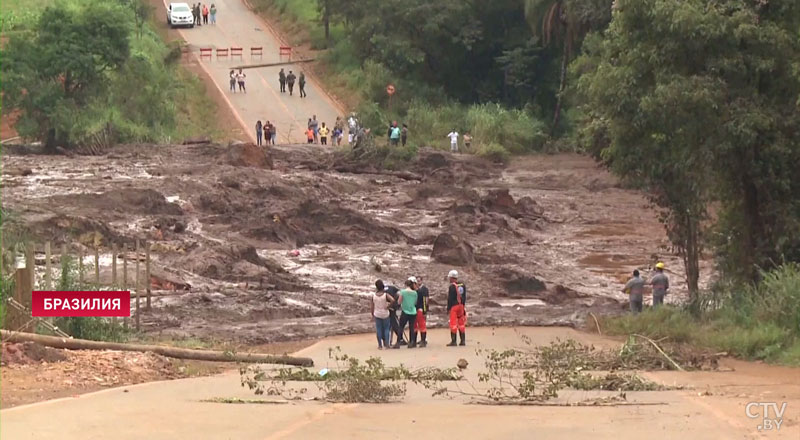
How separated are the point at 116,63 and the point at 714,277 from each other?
40.3m

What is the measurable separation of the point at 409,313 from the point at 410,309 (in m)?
0.08

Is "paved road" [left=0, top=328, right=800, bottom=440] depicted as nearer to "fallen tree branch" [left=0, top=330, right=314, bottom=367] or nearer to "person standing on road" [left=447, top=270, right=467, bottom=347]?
"fallen tree branch" [left=0, top=330, right=314, bottom=367]

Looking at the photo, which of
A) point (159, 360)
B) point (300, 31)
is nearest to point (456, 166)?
point (300, 31)

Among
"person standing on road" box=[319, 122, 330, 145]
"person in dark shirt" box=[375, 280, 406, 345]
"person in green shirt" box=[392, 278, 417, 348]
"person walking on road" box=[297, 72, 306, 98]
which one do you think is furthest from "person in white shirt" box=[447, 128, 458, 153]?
"person in green shirt" box=[392, 278, 417, 348]

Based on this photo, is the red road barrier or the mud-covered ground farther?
the red road barrier

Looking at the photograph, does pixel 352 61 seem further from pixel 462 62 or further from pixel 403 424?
pixel 403 424

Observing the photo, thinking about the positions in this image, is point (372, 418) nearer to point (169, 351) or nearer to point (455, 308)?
point (169, 351)

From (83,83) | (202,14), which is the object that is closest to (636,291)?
(83,83)

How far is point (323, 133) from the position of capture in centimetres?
6538

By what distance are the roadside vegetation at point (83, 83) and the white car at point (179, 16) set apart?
18.9 m

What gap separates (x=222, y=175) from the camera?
5141cm
